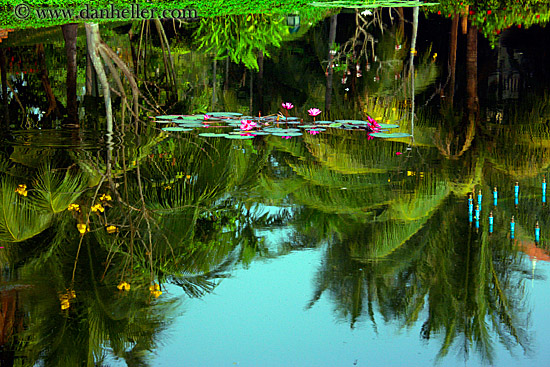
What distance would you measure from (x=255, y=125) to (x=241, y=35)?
694 centimetres

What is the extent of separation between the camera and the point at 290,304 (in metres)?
4.51

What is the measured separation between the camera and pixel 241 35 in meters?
15.9

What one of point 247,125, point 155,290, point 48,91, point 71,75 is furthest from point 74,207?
point 48,91

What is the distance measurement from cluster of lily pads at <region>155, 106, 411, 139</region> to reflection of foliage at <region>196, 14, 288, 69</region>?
4.78 m

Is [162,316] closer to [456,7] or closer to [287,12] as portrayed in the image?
[456,7]

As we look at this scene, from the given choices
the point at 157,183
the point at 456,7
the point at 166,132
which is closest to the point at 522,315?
the point at 157,183

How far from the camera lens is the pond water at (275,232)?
409cm

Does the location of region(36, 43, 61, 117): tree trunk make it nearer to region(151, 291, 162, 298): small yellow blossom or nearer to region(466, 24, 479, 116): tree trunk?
region(466, 24, 479, 116): tree trunk

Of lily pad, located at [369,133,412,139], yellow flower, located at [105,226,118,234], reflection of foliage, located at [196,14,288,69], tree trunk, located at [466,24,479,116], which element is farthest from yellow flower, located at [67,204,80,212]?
reflection of foliage, located at [196,14,288,69]

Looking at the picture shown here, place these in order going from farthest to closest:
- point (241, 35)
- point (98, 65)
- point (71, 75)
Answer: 1. point (241, 35)
2. point (71, 75)
3. point (98, 65)

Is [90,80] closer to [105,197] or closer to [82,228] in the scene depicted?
[105,197]

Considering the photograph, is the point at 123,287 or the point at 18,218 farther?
the point at 18,218

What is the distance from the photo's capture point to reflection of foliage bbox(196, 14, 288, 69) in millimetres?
15477

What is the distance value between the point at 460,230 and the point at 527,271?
78 cm
